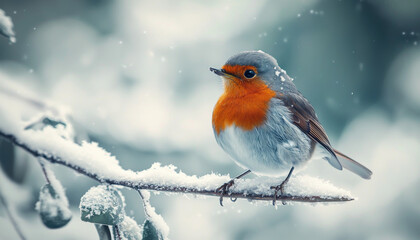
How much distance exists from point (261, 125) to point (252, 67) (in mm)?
113

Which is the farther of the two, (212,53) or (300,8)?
(212,53)

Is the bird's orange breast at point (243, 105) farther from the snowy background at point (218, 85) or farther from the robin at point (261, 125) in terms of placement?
the snowy background at point (218, 85)

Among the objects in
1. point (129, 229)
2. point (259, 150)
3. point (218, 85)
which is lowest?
point (129, 229)

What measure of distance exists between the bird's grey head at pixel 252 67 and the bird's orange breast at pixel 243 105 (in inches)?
0.6

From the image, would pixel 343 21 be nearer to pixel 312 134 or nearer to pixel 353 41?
pixel 353 41

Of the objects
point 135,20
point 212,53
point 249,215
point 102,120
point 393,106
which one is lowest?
point 249,215

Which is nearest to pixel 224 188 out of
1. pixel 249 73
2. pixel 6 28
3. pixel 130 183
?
pixel 130 183

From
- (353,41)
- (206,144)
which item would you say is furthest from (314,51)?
(206,144)

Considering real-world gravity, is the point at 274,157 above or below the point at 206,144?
below

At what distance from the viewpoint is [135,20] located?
1.28m

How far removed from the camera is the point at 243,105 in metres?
0.68

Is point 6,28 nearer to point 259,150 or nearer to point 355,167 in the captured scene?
point 259,150

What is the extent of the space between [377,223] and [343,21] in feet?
2.21

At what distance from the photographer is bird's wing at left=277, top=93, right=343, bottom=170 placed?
2.34 feet
